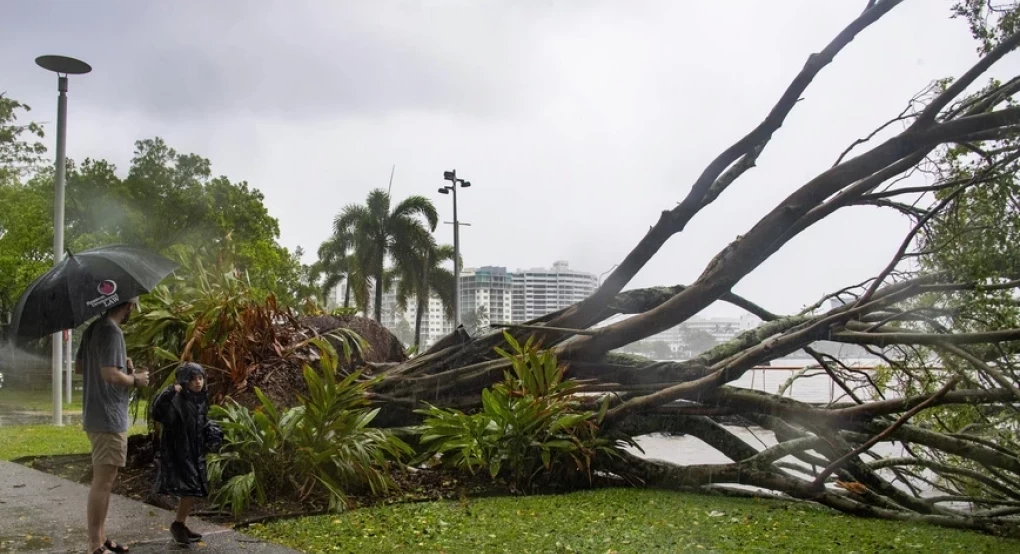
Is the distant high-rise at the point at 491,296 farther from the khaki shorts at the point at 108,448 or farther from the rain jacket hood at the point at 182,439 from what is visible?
the khaki shorts at the point at 108,448

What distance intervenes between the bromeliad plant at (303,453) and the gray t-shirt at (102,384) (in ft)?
5.75

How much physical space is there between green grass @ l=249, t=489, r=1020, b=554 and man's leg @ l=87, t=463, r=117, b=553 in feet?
3.50

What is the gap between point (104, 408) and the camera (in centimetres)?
505

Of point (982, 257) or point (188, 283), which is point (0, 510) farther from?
point (982, 257)

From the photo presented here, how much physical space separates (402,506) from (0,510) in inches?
120

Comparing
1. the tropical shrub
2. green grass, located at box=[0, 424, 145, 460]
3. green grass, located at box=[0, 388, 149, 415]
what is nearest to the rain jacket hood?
the tropical shrub

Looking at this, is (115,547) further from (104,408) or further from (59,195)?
(59,195)

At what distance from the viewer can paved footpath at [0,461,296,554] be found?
17.3ft

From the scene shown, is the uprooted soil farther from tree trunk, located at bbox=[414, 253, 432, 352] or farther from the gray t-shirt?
tree trunk, located at bbox=[414, 253, 432, 352]

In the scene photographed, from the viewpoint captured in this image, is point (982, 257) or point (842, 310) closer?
point (982, 257)

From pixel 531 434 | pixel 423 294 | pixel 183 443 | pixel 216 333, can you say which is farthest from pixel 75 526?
pixel 423 294

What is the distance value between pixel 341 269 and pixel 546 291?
101 ft

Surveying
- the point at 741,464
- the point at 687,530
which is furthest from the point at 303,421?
the point at 741,464

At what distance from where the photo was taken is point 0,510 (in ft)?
21.1
